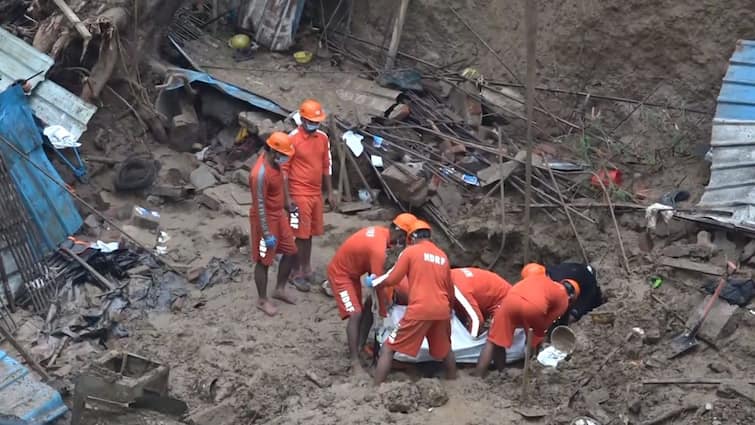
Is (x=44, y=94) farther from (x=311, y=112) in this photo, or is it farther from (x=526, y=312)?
(x=526, y=312)

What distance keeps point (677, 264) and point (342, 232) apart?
4.05 meters

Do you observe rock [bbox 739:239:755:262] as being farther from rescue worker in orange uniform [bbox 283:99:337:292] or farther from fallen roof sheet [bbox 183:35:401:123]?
fallen roof sheet [bbox 183:35:401:123]

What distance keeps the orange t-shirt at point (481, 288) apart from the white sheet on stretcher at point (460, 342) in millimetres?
266

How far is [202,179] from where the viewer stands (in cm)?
1338

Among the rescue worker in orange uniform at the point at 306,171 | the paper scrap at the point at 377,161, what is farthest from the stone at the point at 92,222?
the paper scrap at the point at 377,161

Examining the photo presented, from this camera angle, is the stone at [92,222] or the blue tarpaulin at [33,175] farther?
the stone at [92,222]

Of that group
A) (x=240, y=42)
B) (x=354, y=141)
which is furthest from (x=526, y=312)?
(x=240, y=42)

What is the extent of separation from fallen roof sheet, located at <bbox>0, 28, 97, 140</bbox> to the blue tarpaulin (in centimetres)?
40

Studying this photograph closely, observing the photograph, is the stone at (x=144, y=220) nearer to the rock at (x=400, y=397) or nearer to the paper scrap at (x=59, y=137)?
the paper scrap at (x=59, y=137)

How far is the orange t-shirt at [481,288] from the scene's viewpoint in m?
→ 10.2

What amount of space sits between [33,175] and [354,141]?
3.97m

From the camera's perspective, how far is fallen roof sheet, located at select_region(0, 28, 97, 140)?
39.8ft

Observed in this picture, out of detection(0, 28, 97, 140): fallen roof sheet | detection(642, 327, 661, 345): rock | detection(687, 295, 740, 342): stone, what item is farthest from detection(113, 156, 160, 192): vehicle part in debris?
detection(687, 295, 740, 342): stone

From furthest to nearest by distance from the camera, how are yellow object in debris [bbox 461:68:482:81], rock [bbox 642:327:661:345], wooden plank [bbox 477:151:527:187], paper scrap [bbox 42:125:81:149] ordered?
yellow object in debris [bbox 461:68:482:81]
wooden plank [bbox 477:151:527:187]
paper scrap [bbox 42:125:81:149]
rock [bbox 642:327:661:345]
